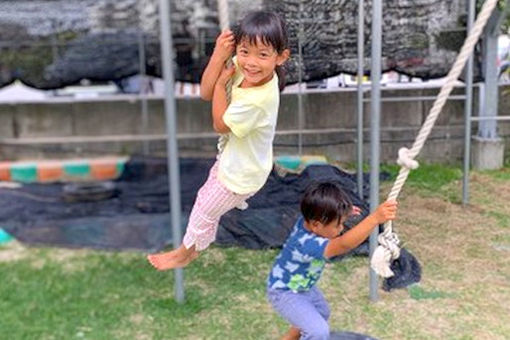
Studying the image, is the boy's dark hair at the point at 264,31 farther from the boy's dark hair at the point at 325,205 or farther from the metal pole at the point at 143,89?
the metal pole at the point at 143,89

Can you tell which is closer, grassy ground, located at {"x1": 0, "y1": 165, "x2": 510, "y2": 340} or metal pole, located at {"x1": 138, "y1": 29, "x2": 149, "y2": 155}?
grassy ground, located at {"x1": 0, "y1": 165, "x2": 510, "y2": 340}

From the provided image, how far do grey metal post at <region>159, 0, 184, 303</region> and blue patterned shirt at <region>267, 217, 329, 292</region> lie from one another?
1.03 meters

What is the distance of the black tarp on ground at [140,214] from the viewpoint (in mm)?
4176

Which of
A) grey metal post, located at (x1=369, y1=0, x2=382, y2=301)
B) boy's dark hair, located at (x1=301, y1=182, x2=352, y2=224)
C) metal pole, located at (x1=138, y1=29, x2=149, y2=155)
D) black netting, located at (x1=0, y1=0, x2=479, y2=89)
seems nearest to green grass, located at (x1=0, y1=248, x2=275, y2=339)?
grey metal post, located at (x1=369, y1=0, x2=382, y2=301)

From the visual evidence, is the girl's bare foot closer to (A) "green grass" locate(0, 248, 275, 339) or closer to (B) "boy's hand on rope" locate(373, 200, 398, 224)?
(A) "green grass" locate(0, 248, 275, 339)

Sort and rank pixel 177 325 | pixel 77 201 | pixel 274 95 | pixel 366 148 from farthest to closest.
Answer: pixel 366 148 → pixel 77 201 → pixel 177 325 → pixel 274 95

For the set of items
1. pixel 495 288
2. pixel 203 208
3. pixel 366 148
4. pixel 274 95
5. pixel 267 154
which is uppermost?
pixel 274 95

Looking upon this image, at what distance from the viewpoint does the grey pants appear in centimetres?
221

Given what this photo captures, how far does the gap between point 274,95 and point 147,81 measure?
190 inches

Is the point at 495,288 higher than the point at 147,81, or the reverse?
the point at 147,81

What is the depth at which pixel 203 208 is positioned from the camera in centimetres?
218

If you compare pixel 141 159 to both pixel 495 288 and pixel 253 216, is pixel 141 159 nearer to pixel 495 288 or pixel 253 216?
pixel 253 216

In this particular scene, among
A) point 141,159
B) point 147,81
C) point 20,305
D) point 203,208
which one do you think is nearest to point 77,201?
point 141,159

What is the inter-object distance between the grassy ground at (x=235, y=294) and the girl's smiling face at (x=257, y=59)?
1.52 meters
